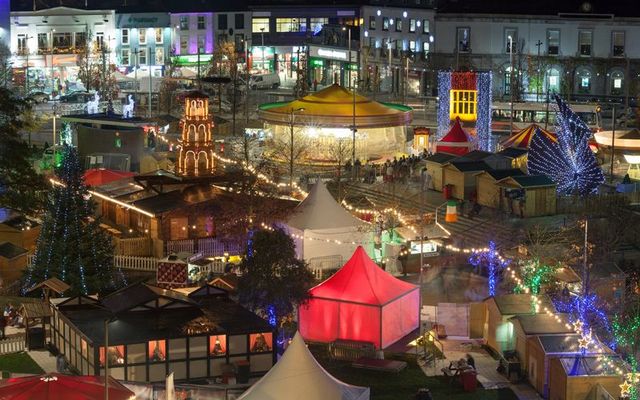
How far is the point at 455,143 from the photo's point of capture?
55281 mm

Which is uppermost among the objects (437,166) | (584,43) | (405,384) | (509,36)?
(509,36)

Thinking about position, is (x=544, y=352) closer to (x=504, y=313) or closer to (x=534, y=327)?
(x=534, y=327)

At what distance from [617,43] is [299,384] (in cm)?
6630

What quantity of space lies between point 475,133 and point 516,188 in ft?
46.8

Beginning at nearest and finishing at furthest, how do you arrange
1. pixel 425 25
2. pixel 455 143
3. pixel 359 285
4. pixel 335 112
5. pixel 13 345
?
pixel 13 345
pixel 359 285
pixel 455 143
pixel 335 112
pixel 425 25

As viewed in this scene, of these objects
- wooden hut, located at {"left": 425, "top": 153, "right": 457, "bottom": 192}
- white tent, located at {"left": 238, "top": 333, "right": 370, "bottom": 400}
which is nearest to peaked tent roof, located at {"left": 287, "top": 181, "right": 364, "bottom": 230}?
wooden hut, located at {"left": 425, "top": 153, "right": 457, "bottom": 192}

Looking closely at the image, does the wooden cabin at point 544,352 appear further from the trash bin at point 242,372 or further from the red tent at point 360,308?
the trash bin at point 242,372

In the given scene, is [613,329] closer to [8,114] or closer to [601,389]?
[601,389]

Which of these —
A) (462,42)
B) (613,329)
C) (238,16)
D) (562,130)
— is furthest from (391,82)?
(613,329)

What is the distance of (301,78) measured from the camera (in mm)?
83562

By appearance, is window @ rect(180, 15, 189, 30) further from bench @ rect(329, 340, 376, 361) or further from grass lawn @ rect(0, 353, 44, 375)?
bench @ rect(329, 340, 376, 361)

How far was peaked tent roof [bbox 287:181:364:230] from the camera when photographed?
127 ft

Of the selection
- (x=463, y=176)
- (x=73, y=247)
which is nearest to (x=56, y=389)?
(x=73, y=247)

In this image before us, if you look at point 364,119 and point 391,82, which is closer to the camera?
point 364,119
